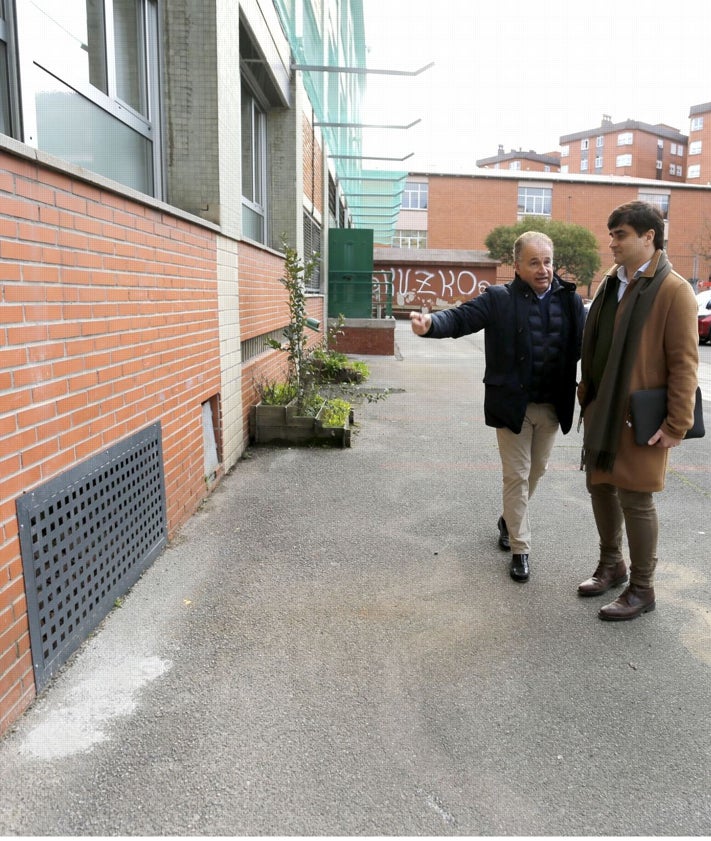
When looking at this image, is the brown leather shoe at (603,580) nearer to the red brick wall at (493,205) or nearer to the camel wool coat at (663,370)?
the camel wool coat at (663,370)

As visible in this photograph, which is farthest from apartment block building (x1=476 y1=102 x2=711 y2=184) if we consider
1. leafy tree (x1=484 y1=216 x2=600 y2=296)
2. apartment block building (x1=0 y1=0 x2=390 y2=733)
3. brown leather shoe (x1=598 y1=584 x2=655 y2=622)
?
brown leather shoe (x1=598 y1=584 x2=655 y2=622)

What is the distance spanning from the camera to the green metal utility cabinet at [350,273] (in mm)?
15953

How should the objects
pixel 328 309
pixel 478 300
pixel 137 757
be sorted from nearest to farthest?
pixel 137 757
pixel 478 300
pixel 328 309

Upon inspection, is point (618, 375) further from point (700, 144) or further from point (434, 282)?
point (700, 144)

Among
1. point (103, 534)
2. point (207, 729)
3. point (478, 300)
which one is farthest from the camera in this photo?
point (478, 300)

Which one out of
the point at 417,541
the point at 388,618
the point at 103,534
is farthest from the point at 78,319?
the point at 417,541

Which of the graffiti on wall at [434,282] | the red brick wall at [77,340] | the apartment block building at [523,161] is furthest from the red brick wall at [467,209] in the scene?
the red brick wall at [77,340]

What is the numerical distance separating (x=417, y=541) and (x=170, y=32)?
13.4ft

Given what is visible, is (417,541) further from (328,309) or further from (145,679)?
(328,309)

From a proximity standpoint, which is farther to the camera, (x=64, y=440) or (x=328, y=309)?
(x=328, y=309)

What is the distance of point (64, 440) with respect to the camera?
2.77m

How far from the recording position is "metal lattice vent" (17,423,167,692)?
2535 millimetres

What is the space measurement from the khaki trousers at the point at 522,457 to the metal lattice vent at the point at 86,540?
2035mm

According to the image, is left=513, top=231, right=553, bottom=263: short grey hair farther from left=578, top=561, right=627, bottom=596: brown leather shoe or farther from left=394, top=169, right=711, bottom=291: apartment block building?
left=394, top=169, right=711, bottom=291: apartment block building
